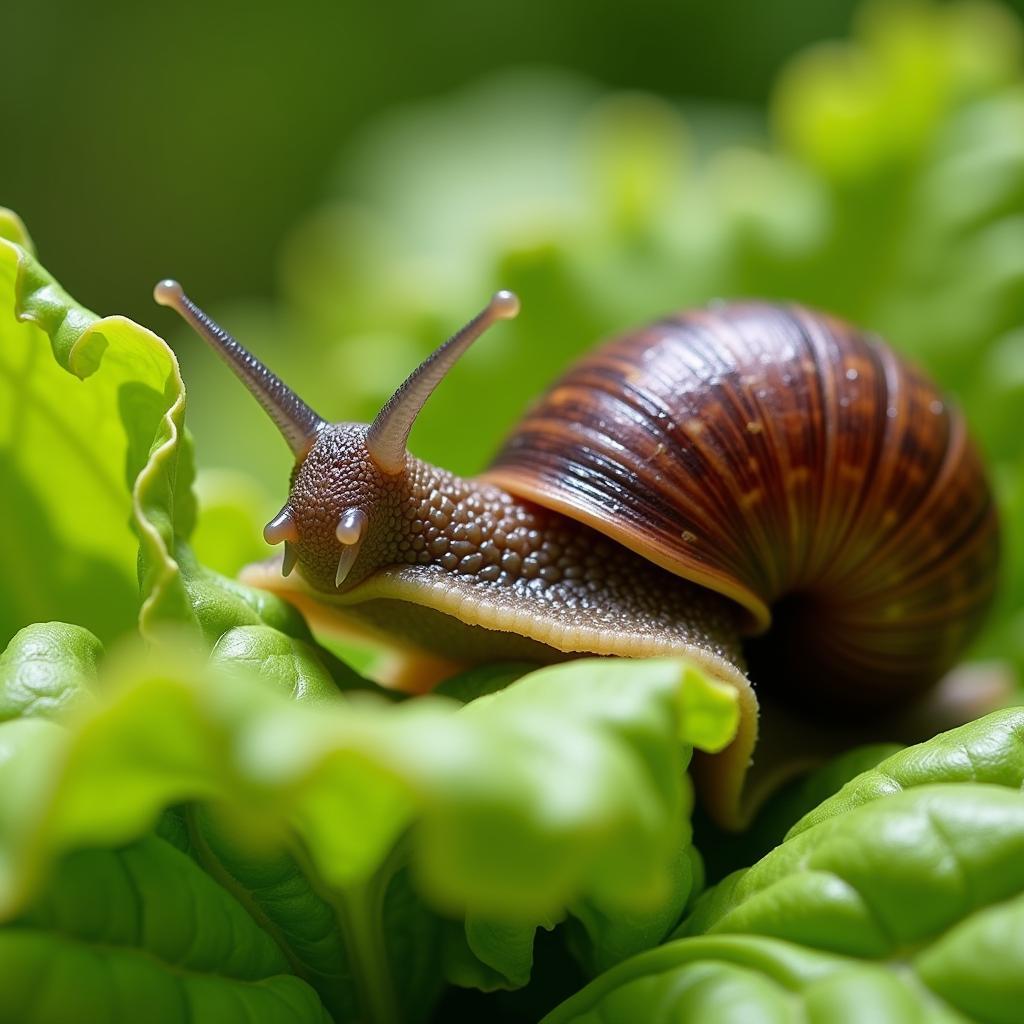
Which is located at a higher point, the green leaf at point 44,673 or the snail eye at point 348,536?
the green leaf at point 44,673

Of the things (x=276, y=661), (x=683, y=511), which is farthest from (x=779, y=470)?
(x=276, y=661)

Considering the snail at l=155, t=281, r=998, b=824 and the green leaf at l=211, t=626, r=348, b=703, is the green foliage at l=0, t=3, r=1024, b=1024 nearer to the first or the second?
the green leaf at l=211, t=626, r=348, b=703

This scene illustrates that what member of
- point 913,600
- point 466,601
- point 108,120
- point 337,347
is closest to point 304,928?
point 466,601

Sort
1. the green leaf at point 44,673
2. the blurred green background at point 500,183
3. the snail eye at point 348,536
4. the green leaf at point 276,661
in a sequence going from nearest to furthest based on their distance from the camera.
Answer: the green leaf at point 44,673, the green leaf at point 276,661, the snail eye at point 348,536, the blurred green background at point 500,183

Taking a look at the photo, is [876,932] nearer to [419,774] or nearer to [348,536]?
[419,774]

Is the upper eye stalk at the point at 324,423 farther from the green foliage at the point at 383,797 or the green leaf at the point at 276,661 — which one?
the green leaf at the point at 276,661

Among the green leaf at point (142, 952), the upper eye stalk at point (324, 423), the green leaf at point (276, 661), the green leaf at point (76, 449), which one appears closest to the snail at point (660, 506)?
the upper eye stalk at point (324, 423)

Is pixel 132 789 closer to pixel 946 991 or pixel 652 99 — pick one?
pixel 946 991

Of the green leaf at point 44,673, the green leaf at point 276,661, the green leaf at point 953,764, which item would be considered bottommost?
the green leaf at point 276,661
